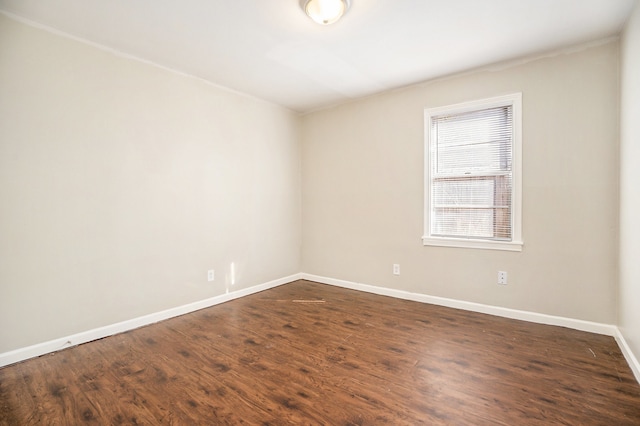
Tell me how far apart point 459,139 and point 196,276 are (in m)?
3.29

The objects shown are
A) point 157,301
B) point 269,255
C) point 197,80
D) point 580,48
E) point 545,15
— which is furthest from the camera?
point 269,255

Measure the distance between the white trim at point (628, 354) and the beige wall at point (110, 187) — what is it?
357 cm

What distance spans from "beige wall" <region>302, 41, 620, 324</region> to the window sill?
0.06 metres

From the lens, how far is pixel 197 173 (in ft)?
11.1

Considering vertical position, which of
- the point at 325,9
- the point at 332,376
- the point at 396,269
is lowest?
the point at 332,376

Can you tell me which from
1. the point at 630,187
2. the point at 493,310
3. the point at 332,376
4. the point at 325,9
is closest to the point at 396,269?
the point at 493,310

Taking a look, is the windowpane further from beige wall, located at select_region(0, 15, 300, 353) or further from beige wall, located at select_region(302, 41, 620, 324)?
beige wall, located at select_region(0, 15, 300, 353)

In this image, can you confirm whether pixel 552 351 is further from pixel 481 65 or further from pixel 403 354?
pixel 481 65

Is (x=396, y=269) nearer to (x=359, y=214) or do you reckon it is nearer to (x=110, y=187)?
(x=359, y=214)

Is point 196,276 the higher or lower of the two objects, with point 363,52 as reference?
lower

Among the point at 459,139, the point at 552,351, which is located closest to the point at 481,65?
the point at 459,139

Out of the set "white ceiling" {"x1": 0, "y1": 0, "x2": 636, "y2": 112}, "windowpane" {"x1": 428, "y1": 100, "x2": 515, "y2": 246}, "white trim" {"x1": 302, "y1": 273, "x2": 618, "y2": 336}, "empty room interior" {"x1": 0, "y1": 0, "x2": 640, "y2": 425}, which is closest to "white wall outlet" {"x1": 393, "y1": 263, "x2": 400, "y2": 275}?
"empty room interior" {"x1": 0, "y1": 0, "x2": 640, "y2": 425}

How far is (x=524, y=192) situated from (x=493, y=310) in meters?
1.23

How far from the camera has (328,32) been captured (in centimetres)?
249
